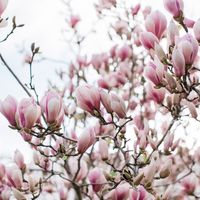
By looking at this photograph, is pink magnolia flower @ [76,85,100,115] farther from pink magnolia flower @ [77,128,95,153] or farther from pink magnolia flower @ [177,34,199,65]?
pink magnolia flower @ [177,34,199,65]

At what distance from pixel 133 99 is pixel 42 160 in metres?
1.41

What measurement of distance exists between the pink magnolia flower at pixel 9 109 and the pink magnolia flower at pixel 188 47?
0.48 metres

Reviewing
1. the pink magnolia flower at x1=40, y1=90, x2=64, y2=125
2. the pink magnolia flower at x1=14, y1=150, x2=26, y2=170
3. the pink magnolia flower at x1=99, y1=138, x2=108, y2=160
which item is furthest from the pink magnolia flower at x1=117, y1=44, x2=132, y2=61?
the pink magnolia flower at x1=40, y1=90, x2=64, y2=125

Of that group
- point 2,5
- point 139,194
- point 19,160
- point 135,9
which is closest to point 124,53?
point 135,9

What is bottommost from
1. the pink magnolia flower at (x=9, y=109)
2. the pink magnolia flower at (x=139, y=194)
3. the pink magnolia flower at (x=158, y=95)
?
the pink magnolia flower at (x=139, y=194)

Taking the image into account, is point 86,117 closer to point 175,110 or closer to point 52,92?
point 175,110

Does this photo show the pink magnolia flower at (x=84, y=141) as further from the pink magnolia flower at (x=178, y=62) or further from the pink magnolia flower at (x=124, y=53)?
the pink magnolia flower at (x=124, y=53)

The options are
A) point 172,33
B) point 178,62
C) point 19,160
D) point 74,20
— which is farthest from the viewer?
point 74,20

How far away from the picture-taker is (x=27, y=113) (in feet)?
4.03

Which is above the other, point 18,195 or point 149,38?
point 149,38

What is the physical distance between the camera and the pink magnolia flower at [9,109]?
1.25 m

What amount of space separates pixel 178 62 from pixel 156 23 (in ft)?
0.84

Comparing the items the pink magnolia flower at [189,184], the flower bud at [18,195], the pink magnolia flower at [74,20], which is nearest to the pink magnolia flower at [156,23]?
the flower bud at [18,195]

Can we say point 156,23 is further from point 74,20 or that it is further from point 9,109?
point 74,20
